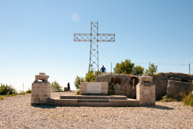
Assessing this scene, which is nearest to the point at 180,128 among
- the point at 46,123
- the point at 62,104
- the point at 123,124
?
the point at 123,124

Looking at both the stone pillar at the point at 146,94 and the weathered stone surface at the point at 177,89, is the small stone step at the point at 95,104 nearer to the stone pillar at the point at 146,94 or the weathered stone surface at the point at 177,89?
the stone pillar at the point at 146,94

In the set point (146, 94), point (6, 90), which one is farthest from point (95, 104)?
point (6, 90)

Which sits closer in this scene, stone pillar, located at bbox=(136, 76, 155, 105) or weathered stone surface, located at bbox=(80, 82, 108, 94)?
stone pillar, located at bbox=(136, 76, 155, 105)

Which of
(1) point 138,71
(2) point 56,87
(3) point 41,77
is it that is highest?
(1) point 138,71

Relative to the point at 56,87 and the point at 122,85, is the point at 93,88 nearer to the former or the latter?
the point at 122,85

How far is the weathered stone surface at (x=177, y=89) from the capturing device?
1762 cm

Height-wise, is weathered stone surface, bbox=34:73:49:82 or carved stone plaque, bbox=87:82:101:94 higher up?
weathered stone surface, bbox=34:73:49:82

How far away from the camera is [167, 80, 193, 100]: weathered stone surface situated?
1762 cm

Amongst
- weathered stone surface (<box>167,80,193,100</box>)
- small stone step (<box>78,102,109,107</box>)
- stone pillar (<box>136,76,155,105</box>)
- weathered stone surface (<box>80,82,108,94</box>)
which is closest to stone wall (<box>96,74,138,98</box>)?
weathered stone surface (<box>80,82,108,94</box>)

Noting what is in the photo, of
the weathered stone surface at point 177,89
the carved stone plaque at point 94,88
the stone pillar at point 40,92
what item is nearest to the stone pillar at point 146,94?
the carved stone plaque at point 94,88

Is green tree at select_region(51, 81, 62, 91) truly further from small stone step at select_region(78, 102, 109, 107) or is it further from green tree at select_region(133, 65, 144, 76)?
small stone step at select_region(78, 102, 109, 107)

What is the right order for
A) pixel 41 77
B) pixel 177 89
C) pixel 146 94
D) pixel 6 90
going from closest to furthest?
pixel 146 94 < pixel 41 77 < pixel 177 89 < pixel 6 90

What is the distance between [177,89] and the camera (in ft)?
58.6

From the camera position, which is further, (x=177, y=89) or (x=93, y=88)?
A: (x=177, y=89)
